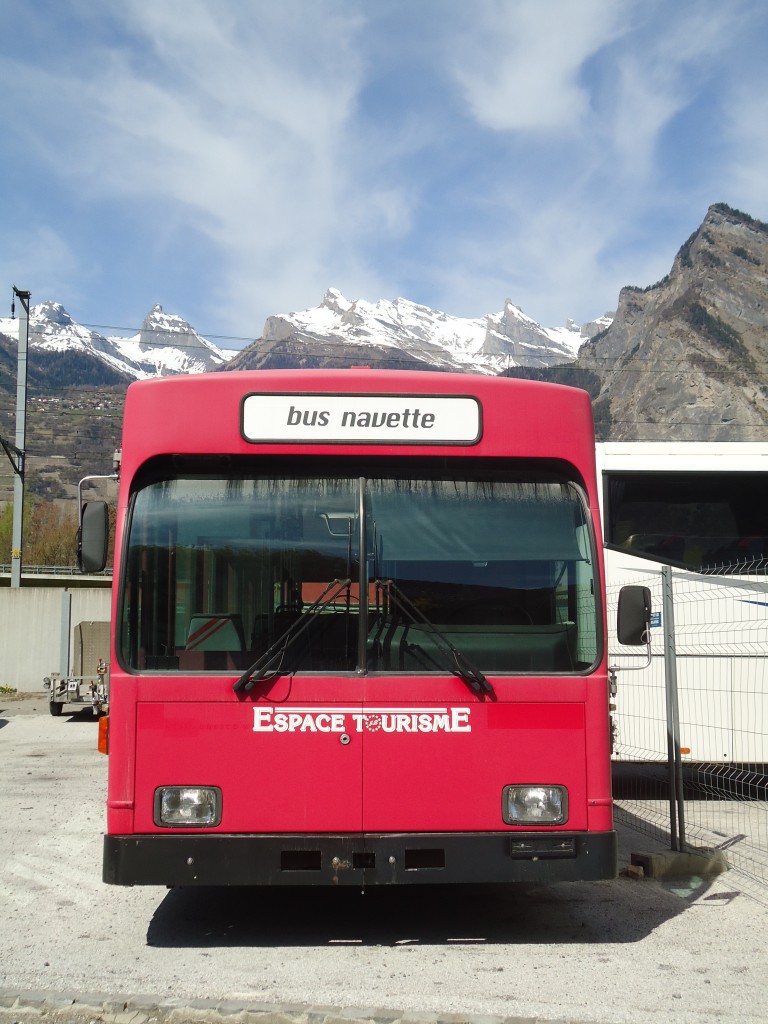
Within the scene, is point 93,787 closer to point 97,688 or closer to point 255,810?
point 255,810

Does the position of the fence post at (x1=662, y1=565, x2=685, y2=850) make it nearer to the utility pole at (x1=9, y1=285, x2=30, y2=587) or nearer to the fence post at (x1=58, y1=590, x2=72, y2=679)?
the fence post at (x1=58, y1=590, x2=72, y2=679)

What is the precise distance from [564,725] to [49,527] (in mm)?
122476

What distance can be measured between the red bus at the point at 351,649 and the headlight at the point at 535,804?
0.01 metres

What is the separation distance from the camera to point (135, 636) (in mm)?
5438

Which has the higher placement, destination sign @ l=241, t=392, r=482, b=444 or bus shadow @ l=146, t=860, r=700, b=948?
destination sign @ l=241, t=392, r=482, b=444

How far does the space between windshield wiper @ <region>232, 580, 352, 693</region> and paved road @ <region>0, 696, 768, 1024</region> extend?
57.9 inches

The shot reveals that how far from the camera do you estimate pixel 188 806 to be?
5281 mm

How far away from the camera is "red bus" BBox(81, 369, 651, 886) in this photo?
17.3 ft

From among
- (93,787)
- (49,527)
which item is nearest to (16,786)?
(93,787)

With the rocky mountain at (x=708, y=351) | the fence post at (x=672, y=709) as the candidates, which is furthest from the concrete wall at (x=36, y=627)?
the rocky mountain at (x=708, y=351)

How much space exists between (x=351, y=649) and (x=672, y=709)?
3.16 metres

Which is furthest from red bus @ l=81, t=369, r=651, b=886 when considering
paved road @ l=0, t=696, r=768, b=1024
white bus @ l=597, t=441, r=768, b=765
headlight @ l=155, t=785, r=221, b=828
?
white bus @ l=597, t=441, r=768, b=765

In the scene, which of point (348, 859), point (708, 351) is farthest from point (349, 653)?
point (708, 351)

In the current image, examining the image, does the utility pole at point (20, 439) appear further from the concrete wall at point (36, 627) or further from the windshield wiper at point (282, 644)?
the windshield wiper at point (282, 644)
